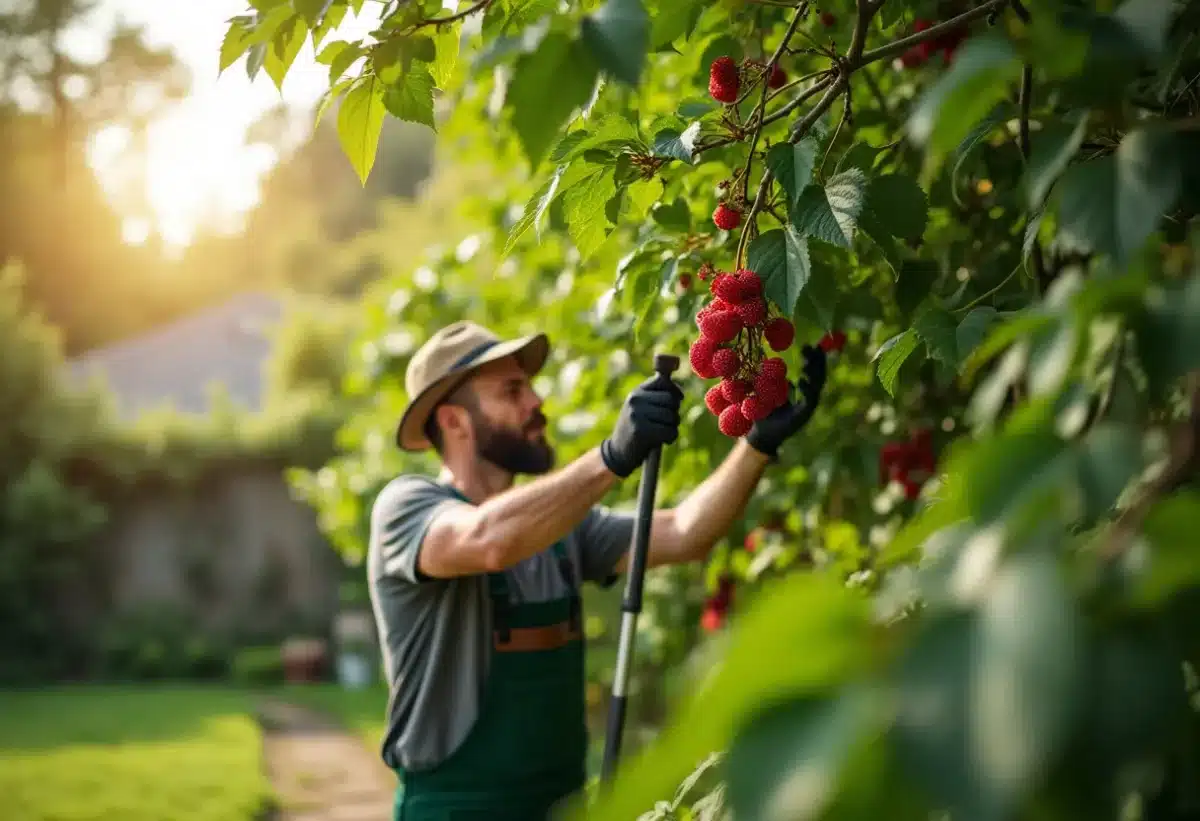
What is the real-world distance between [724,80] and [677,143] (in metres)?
0.22

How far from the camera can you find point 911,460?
272cm

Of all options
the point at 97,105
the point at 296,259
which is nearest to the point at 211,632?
the point at 97,105

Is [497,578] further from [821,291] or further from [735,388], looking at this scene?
[821,291]

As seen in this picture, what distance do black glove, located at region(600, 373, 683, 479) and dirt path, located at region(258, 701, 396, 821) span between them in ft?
15.7

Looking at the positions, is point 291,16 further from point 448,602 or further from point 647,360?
point 647,360

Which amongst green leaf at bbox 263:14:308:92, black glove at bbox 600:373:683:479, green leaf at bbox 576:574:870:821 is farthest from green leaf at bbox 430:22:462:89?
green leaf at bbox 576:574:870:821

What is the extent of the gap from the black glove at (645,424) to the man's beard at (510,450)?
22.9 inches

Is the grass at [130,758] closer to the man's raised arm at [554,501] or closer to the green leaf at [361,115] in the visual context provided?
the man's raised arm at [554,501]

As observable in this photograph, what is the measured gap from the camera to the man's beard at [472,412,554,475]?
286 centimetres

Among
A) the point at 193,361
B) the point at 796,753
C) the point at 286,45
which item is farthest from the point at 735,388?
the point at 193,361

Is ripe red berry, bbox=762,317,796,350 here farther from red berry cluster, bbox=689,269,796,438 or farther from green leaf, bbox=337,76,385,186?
green leaf, bbox=337,76,385,186

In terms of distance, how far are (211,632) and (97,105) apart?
781 inches

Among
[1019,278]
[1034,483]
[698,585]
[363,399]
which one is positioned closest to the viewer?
[1034,483]

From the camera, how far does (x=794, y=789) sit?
0.55 m
